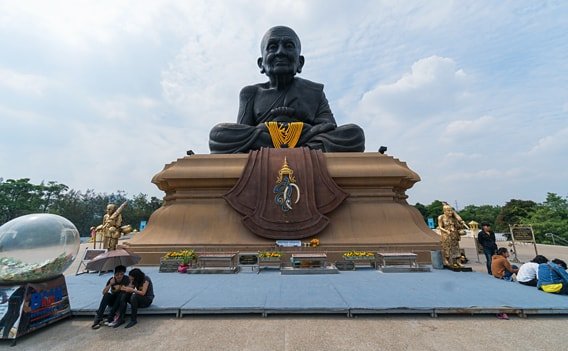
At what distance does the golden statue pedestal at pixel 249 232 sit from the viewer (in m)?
9.19

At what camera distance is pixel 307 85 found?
1519 centimetres

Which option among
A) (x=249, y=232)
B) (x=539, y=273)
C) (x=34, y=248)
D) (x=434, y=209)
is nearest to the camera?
(x=34, y=248)

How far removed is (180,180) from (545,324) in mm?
9800

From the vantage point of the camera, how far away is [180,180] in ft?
34.4

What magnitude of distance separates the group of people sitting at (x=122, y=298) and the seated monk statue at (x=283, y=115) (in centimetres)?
843

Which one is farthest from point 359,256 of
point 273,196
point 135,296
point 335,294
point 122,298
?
point 122,298

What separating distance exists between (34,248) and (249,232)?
6.11 metres

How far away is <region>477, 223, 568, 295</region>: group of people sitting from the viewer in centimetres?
520

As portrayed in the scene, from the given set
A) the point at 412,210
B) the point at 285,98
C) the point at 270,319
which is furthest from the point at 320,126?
the point at 270,319

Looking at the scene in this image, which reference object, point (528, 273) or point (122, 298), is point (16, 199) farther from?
point (528, 273)

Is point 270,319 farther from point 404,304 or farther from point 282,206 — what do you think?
point 282,206

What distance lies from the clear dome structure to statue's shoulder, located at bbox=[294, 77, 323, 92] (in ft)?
40.9

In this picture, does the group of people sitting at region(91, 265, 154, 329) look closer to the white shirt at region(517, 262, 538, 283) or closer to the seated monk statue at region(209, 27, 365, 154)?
the white shirt at region(517, 262, 538, 283)

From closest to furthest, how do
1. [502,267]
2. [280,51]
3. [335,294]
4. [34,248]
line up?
[34,248]
[335,294]
[502,267]
[280,51]
